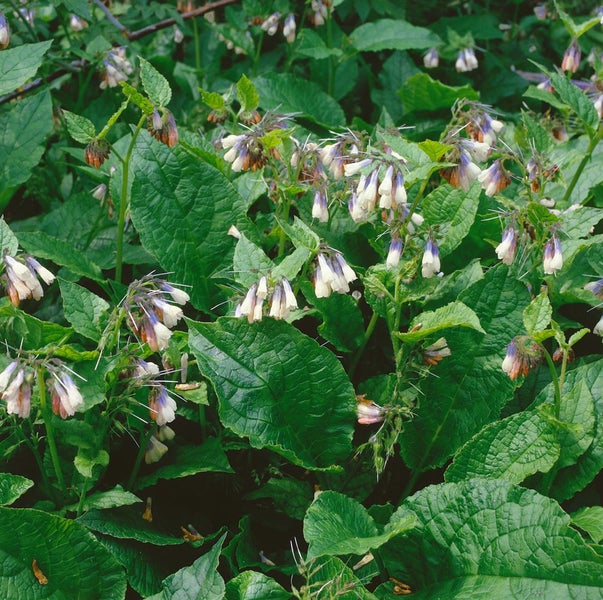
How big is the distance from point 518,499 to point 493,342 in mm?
663

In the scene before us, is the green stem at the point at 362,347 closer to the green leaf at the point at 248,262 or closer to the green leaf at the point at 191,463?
the green leaf at the point at 248,262

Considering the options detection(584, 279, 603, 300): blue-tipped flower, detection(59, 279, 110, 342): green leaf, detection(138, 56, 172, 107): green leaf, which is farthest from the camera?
detection(138, 56, 172, 107): green leaf

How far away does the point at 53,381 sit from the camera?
93.0 inches

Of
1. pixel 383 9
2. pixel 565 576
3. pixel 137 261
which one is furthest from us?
pixel 383 9

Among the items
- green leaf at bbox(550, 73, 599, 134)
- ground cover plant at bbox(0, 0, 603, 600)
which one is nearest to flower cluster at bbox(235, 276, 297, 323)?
ground cover plant at bbox(0, 0, 603, 600)

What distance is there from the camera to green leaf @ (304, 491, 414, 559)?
231 centimetres

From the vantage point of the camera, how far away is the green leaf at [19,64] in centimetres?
344

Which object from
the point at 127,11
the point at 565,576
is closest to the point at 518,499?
the point at 565,576

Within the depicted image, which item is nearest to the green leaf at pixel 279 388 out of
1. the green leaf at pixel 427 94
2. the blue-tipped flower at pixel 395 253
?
the blue-tipped flower at pixel 395 253

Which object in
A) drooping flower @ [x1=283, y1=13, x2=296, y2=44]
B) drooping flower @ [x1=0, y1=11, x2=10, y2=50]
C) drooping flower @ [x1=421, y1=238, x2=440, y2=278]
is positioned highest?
drooping flower @ [x1=0, y1=11, x2=10, y2=50]

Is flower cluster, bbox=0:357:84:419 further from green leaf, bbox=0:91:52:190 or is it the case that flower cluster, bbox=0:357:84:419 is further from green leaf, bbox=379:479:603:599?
green leaf, bbox=0:91:52:190

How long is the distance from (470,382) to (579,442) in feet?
1.33

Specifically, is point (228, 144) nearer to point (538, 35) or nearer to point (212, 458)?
point (212, 458)

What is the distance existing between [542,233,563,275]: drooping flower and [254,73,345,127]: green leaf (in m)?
2.06
